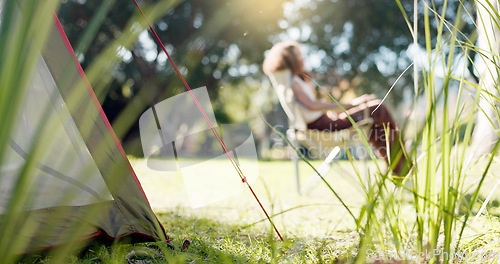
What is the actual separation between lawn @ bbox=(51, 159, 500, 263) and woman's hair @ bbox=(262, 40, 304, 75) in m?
0.98

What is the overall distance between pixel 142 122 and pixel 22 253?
1599 mm

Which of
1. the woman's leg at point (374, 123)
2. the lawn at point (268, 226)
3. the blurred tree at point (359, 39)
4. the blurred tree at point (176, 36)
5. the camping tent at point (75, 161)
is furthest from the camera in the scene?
the blurred tree at point (359, 39)

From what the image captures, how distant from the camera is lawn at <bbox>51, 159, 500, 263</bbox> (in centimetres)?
102

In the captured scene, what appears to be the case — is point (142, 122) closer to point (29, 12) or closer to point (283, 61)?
point (283, 61)

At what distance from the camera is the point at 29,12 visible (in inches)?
11.4

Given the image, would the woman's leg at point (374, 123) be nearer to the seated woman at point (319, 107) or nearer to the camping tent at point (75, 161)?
the seated woman at point (319, 107)

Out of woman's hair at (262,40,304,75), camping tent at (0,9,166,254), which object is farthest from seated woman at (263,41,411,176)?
camping tent at (0,9,166,254)

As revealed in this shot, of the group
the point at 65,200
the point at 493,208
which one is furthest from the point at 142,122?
the point at 65,200

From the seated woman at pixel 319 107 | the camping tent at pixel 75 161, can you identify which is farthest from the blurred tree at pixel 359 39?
the camping tent at pixel 75 161

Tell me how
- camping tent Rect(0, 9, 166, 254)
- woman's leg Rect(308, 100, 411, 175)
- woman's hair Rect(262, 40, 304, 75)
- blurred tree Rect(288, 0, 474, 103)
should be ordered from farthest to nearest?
blurred tree Rect(288, 0, 474, 103) → woman's hair Rect(262, 40, 304, 75) → woman's leg Rect(308, 100, 411, 175) → camping tent Rect(0, 9, 166, 254)

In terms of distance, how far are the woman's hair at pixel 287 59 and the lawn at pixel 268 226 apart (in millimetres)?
979

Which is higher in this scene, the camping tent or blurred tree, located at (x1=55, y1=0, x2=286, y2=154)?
blurred tree, located at (x1=55, y1=0, x2=286, y2=154)

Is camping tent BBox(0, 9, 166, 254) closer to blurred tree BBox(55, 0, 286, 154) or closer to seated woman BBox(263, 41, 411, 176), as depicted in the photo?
seated woman BBox(263, 41, 411, 176)

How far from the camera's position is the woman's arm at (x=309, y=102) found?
324 cm
